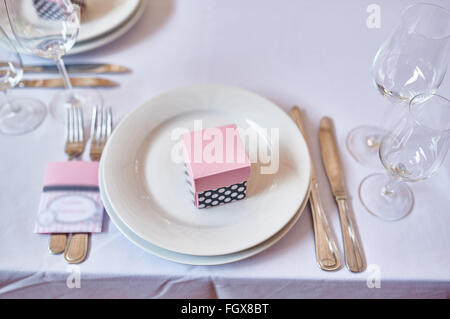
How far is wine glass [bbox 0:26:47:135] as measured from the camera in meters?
0.67

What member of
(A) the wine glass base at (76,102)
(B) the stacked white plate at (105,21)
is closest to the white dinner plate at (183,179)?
(A) the wine glass base at (76,102)

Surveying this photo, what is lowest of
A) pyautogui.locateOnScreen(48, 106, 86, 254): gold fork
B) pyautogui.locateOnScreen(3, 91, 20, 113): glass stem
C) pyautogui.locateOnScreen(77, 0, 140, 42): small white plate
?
pyautogui.locateOnScreen(48, 106, 86, 254): gold fork

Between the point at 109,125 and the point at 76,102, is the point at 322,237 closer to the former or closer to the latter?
the point at 109,125

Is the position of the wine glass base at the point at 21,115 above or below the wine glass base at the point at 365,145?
above

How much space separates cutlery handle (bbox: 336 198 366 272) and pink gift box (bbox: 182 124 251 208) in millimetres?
178

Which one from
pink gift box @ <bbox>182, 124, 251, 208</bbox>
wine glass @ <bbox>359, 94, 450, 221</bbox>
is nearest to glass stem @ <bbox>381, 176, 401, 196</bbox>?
wine glass @ <bbox>359, 94, 450, 221</bbox>

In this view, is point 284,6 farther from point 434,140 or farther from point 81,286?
point 81,286

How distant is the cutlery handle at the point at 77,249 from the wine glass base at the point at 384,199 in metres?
0.47

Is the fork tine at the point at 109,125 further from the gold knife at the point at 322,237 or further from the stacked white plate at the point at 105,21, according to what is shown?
the gold knife at the point at 322,237

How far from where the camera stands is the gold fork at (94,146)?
55 centimetres

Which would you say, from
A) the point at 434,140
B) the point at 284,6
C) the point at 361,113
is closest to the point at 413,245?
the point at 434,140

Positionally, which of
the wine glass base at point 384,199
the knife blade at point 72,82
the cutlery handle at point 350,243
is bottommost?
the cutlery handle at point 350,243

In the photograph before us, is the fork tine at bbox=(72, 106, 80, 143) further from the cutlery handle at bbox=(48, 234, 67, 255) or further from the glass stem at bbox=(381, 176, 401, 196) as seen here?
the glass stem at bbox=(381, 176, 401, 196)

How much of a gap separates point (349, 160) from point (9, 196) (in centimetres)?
61
